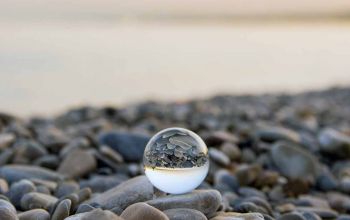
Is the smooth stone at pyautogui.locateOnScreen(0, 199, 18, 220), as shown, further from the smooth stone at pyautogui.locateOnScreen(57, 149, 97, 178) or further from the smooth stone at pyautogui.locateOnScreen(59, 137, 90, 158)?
the smooth stone at pyautogui.locateOnScreen(59, 137, 90, 158)

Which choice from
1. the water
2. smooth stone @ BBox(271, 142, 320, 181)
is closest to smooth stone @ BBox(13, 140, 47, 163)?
smooth stone @ BBox(271, 142, 320, 181)

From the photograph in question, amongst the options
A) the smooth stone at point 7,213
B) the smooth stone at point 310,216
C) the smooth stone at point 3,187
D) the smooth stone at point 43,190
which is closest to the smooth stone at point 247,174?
the smooth stone at point 310,216

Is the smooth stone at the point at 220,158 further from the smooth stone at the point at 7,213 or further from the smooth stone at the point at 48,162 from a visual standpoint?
the smooth stone at the point at 7,213

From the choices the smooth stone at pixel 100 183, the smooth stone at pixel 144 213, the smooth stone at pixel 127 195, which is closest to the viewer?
the smooth stone at pixel 144 213

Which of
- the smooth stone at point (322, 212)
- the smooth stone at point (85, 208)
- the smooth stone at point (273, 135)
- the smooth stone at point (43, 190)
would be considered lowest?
the smooth stone at point (85, 208)

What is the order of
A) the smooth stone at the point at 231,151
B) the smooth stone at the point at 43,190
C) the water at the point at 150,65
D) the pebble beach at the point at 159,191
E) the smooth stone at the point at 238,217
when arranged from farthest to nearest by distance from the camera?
the water at the point at 150,65
the smooth stone at the point at 231,151
the smooth stone at the point at 43,190
the pebble beach at the point at 159,191
the smooth stone at the point at 238,217

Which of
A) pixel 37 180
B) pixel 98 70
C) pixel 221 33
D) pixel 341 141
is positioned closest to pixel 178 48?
pixel 98 70
